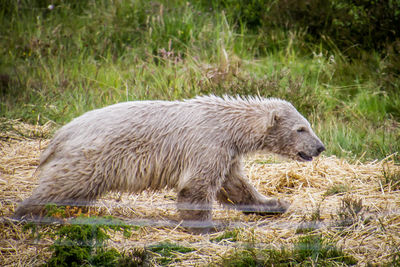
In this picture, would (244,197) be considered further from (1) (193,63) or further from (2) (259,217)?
(1) (193,63)

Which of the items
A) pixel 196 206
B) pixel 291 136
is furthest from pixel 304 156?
pixel 196 206

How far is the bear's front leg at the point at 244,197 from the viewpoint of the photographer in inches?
197

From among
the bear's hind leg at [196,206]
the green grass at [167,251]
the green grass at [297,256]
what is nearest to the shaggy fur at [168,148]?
the bear's hind leg at [196,206]

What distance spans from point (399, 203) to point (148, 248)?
2564 millimetres

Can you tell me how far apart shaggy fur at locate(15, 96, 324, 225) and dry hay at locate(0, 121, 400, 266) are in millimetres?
307

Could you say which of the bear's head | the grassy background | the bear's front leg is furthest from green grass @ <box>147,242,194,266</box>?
the grassy background

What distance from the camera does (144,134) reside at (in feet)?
15.1

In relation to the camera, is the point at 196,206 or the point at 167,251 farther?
the point at 196,206

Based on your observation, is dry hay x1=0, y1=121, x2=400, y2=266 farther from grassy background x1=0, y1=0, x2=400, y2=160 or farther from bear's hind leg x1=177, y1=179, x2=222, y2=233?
grassy background x1=0, y1=0, x2=400, y2=160

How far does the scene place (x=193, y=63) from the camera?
875cm

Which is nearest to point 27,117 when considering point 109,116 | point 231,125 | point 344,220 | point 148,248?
point 109,116

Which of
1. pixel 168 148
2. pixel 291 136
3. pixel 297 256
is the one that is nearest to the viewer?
pixel 297 256

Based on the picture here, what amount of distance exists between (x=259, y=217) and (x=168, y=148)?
3.93ft

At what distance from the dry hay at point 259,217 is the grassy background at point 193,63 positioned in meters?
0.81
